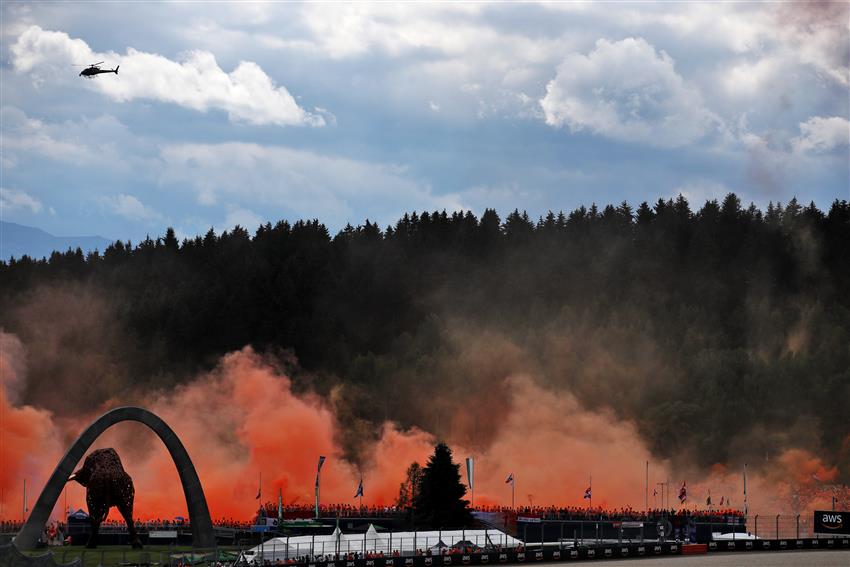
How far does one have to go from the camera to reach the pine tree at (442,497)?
104625mm

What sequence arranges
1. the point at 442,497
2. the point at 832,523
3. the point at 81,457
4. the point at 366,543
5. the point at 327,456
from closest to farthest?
the point at 81,457 → the point at 366,543 → the point at 832,523 → the point at 442,497 → the point at 327,456

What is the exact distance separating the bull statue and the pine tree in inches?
1098

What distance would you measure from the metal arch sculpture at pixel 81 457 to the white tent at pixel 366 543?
5.89 metres

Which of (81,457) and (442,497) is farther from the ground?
(81,457)

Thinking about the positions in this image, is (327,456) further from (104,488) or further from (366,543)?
(366,543)

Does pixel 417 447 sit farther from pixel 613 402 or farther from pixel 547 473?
pixel 613 402

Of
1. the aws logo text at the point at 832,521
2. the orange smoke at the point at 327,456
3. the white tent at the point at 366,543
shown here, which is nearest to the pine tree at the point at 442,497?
the white tent at the point at 366,543

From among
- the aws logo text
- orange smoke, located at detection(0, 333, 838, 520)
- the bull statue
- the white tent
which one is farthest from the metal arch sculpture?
orange smoke, located at detection(0, 333, 838, 520)

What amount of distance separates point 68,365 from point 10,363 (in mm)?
8750

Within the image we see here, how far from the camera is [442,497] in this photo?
4154 inches

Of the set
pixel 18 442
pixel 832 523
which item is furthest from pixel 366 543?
pixel 18 442

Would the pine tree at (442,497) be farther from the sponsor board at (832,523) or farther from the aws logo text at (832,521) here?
the aws logo text at (832,521)

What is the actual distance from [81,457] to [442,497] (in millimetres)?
35489

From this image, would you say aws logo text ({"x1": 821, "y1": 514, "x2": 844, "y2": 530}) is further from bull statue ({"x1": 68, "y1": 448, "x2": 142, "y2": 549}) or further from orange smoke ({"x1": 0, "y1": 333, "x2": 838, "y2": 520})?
orange smoke ({"x1": 0, "y1": 333, "x2": 838, "y2": 520})
